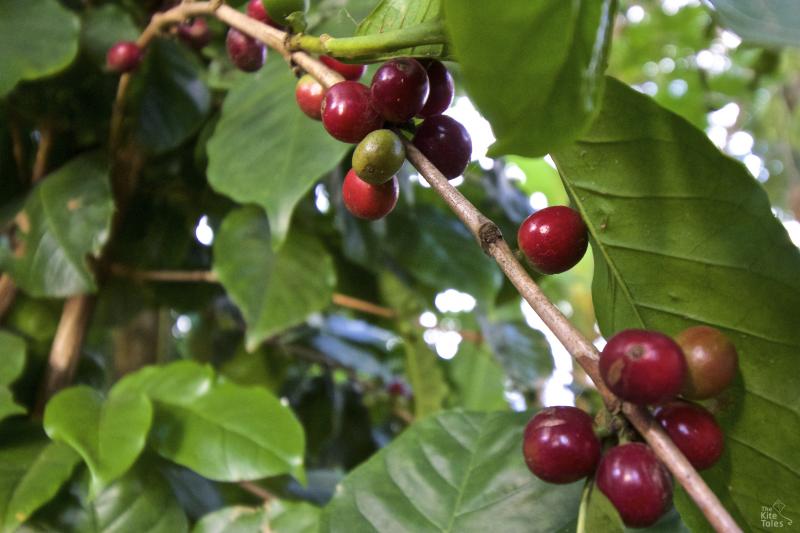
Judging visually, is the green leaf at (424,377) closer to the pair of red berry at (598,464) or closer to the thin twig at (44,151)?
the thin twig at (44,151)

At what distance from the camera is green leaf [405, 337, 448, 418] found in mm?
1147

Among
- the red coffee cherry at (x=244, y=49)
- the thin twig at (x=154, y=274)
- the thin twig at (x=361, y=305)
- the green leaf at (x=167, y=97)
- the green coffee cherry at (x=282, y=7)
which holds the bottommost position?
the thin twig at (x=361, y=305)

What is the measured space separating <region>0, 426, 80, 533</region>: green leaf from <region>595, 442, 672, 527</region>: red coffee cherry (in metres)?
0.48

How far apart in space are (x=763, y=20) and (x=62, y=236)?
0.71 m

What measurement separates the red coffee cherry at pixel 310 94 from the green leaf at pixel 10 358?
18.0 inches

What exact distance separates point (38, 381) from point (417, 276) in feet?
1.77

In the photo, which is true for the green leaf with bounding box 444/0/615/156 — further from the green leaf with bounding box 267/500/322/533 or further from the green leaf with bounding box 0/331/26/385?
the green leaf with bounding box 0/331/26/385

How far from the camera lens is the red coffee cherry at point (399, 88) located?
0.34m

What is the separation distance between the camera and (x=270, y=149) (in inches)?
29.9

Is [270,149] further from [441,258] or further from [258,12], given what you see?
[441,258]

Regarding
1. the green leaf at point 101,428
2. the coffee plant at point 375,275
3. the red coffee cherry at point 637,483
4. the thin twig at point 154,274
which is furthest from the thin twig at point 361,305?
the red coffee cherry at point 637,483

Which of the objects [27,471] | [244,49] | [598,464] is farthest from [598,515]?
[27,471]

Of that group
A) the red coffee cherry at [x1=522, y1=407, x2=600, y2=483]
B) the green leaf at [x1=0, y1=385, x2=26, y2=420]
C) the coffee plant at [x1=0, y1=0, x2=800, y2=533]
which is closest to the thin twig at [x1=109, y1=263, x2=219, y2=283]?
the coffee plant at [x1=0, y1=0, x2=800, y2=533]

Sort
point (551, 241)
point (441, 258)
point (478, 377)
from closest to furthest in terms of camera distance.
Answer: point (551, 241)
point (441, 258)
point (478, 377)
